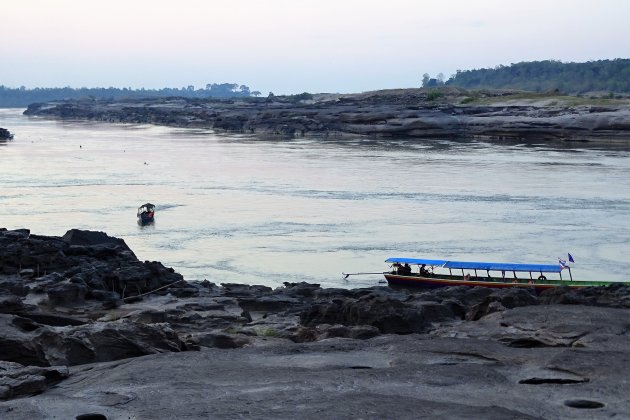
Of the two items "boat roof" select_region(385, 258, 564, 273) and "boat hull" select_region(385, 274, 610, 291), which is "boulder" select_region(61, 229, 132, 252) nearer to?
"boat hull" select_region(385, 274, 610, 291)

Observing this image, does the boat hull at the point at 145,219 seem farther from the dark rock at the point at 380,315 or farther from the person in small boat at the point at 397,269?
the dark rock at the point at 380,315

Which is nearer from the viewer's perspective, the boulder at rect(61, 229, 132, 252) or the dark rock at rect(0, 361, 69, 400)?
the dark rock at rect(0, 361, 69, 400)

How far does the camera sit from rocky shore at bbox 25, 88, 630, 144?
84.4m

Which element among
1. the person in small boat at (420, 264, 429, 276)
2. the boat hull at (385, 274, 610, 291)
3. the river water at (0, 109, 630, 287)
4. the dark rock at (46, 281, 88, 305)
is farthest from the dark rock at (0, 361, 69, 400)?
the person in small boat at (420, 264, 429, 276)

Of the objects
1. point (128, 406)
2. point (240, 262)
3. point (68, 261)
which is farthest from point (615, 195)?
point (128, 406)

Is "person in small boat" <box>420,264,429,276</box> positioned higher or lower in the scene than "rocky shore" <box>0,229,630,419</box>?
lower

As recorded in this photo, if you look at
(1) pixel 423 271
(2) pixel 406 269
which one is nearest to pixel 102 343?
(2) pixel 406 269

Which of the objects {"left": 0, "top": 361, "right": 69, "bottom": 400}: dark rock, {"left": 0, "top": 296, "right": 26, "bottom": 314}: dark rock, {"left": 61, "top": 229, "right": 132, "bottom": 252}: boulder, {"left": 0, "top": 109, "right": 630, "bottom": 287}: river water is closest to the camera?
{"left": 0, "top": 361, "right": 69, "bottom": 400}: dark rock

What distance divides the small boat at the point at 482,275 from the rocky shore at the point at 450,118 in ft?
183

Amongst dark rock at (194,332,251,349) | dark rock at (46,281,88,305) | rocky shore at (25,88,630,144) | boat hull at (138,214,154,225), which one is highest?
rocky shore at (25,88,630,144)

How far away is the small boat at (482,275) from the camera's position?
2764cm

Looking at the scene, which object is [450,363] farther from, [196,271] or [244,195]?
[244,195]

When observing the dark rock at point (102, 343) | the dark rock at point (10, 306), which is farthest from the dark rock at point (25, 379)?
the dark rock at point (10, 306)

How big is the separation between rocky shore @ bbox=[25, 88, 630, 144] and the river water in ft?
23.1
